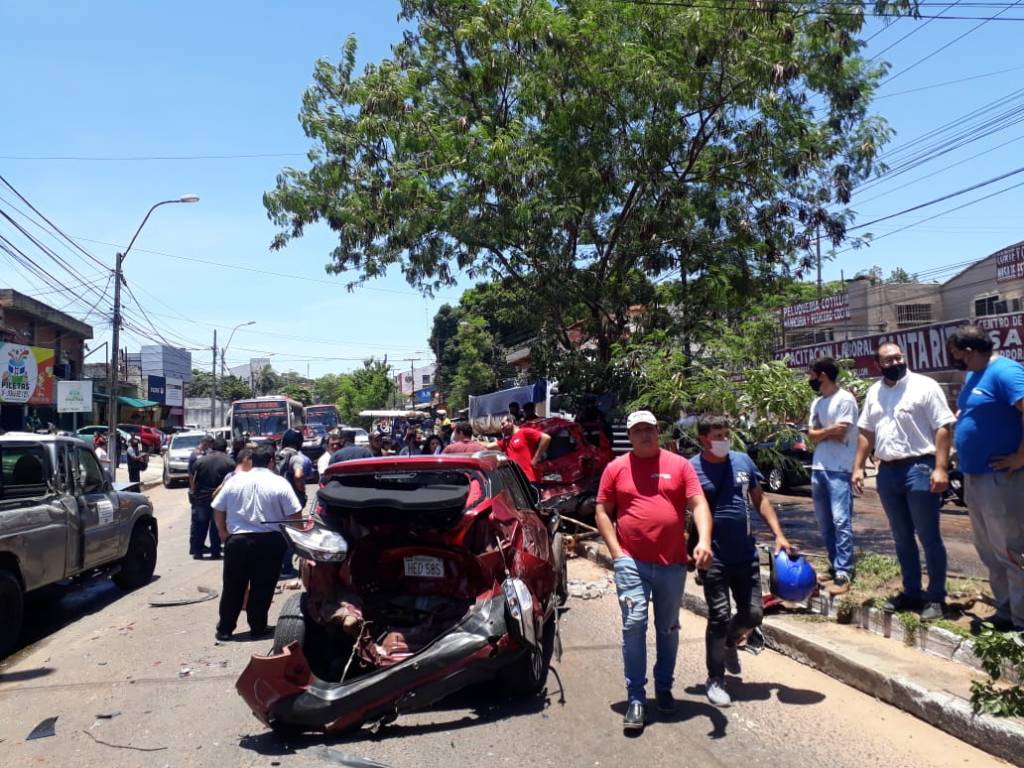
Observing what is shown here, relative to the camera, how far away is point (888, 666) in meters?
5.48

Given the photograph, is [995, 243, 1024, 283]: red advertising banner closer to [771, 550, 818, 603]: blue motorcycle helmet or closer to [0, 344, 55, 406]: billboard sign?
[771, 550, 818, 603]: blue motorcycle helmet

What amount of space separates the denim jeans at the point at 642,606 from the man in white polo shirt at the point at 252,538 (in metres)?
3.50

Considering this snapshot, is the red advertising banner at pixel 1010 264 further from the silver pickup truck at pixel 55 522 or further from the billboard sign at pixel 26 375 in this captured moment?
the billboard sign at pixel 26 375

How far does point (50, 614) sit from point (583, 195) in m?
9.21

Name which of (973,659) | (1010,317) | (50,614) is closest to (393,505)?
(973,659)

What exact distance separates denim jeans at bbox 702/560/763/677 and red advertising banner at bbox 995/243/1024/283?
2166 cm

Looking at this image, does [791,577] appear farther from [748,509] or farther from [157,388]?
[157,388]

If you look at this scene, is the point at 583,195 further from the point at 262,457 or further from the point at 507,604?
the point at 507,604

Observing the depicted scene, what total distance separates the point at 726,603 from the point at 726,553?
1.03ft

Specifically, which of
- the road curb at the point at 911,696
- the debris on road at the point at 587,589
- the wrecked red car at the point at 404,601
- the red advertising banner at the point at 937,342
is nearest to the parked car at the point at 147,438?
the red advertising banner at the point at 937,342

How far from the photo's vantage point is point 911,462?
6.07 m

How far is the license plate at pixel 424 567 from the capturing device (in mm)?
5832

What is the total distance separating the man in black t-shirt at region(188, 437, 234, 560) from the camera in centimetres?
1183

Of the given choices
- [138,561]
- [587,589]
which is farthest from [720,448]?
[138,561]
